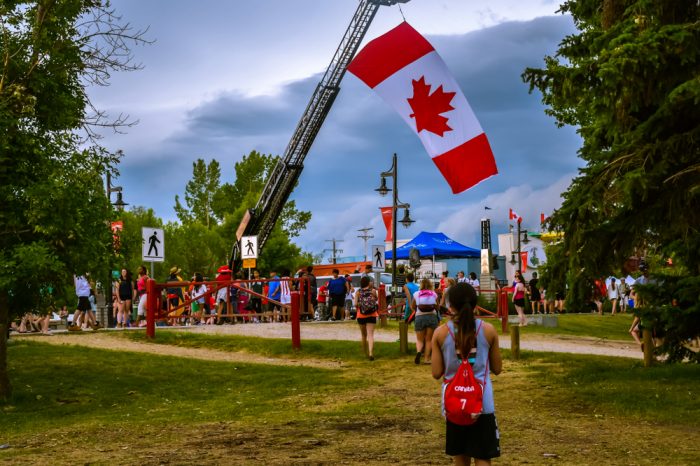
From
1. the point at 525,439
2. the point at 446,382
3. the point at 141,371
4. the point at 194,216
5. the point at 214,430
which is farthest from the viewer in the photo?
the point at 194,216

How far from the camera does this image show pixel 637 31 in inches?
441

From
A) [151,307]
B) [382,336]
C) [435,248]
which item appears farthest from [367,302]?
[435,248]

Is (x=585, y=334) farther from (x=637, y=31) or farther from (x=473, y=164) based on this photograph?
(x=473, y=164)

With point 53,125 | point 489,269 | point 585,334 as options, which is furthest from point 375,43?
point 489,269

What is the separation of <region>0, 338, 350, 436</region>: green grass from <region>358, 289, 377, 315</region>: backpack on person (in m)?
1.50

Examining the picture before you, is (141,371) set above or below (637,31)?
below

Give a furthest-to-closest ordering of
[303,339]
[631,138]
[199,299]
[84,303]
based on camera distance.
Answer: [199,299] < [84,303] < [303,339] < [631,138]

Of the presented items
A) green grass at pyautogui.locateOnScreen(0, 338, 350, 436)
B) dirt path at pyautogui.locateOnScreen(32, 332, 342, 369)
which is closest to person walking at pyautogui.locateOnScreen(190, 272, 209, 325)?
dirt path at pyautogui.locateOnScreen(32, 332, 342, 369)

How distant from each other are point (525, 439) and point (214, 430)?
3.73 metres

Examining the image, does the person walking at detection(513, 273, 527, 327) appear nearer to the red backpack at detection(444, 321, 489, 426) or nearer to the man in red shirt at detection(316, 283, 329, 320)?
the man in red shirt at detection(316, 283, 329, 320)

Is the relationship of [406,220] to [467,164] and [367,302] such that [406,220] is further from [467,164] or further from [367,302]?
[467,164]

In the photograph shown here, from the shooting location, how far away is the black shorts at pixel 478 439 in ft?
19.2

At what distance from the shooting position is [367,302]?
17547 mm

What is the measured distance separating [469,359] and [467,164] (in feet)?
6.66
